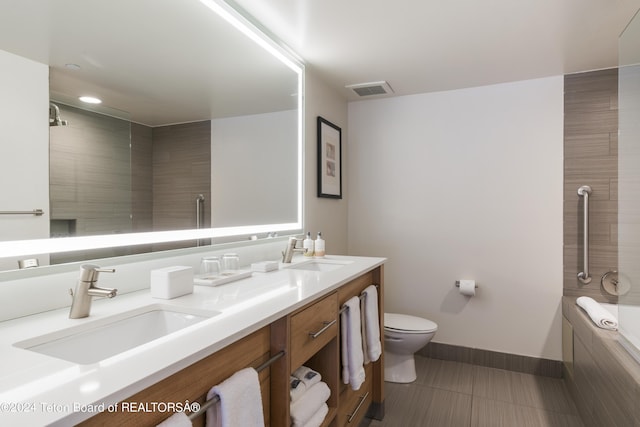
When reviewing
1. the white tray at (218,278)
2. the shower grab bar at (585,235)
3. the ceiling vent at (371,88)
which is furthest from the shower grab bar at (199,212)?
the shower grab bar at (585,235)

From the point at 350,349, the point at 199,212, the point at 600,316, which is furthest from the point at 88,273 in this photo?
the point at 600,316

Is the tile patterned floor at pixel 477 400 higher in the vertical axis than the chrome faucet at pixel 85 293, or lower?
lower

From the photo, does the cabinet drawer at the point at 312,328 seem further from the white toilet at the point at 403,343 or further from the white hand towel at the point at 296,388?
the white toilet at the point at 403,343

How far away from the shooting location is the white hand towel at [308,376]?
4.68 ft

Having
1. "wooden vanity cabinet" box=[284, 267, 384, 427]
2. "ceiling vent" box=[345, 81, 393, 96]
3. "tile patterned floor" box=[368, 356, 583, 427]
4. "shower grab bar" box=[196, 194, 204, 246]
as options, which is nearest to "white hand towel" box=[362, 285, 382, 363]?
"wooden vanity cabinet" box=[284, 267, 384, 427]

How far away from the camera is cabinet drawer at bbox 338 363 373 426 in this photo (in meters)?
1.70

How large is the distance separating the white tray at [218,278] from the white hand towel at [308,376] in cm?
46

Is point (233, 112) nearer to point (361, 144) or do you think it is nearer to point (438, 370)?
point (361, 144)

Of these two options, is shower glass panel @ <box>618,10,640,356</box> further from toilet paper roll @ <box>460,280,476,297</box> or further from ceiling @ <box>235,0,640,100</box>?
toilet paper roll @ <box>460,280,476,297</box>

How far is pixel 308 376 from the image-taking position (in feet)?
4.79

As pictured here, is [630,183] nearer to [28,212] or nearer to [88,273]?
[88,273]

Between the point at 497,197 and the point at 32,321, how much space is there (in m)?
2.86

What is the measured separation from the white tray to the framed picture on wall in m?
1.23

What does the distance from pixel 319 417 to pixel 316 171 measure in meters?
1.72
